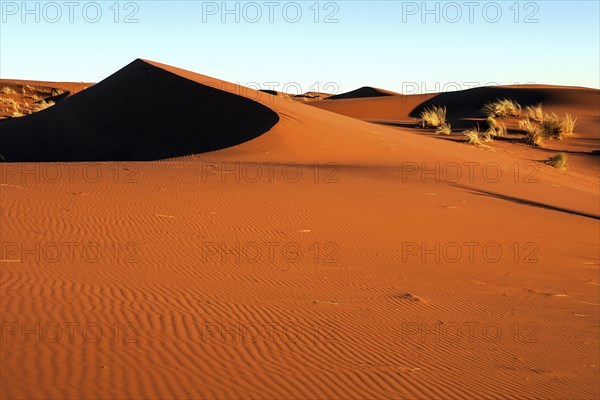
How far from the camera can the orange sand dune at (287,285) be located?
4832 millimetres

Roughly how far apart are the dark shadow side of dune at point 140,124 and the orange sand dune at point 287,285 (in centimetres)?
774

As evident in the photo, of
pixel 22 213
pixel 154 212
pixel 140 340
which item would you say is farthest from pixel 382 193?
pixel 140 340

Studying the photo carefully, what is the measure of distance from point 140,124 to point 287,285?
18.3m

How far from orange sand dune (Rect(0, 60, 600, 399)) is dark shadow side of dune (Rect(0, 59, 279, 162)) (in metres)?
7.74

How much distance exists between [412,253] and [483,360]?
3.66 metres

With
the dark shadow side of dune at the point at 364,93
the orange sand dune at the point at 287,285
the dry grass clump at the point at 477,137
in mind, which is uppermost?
the dark shadow side of dune at the point at 364,93

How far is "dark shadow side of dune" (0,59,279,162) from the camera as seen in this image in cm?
2227

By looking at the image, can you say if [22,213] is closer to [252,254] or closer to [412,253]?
[252,254]

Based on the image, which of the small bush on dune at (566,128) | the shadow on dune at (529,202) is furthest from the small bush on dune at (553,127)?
the shadow on dune at (529,202)

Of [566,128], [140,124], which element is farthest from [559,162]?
[140,124]

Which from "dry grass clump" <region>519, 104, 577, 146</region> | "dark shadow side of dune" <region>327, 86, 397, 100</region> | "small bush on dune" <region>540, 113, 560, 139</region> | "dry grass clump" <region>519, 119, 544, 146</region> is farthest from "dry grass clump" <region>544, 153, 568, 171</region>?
"dark shadow side of dune" <region>327, 86, 397, 100</region>

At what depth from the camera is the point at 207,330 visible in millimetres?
5535

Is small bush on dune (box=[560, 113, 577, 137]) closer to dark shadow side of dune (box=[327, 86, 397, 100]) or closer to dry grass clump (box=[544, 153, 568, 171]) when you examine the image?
dry grass clump (box=[544, 153, 568, 171])

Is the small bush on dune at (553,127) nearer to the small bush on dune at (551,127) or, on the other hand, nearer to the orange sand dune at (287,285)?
the small bush on dune at (551,127)
